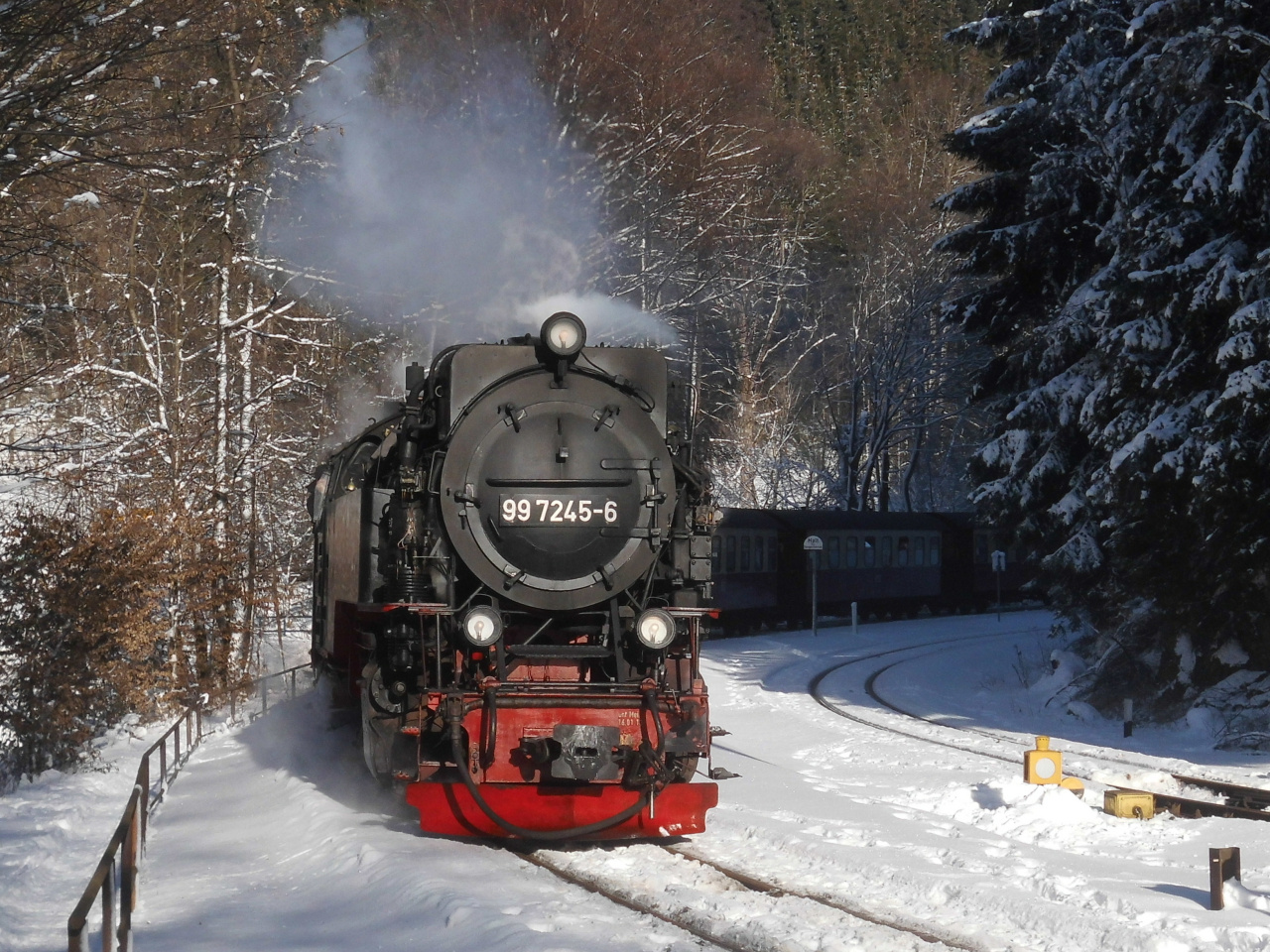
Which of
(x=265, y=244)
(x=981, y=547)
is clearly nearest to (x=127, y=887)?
(x=265, y=244)

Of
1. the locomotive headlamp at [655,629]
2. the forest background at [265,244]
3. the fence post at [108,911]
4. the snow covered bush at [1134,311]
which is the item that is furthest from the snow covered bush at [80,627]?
the snow covered bush at [1134,311]

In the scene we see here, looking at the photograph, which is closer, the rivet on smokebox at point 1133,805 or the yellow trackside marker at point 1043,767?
the rivet on smokebox at point 1133,805

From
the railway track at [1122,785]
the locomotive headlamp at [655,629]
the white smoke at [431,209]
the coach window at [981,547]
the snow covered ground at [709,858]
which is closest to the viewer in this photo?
the snow covered ground at [709,858]

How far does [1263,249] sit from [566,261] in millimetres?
8917

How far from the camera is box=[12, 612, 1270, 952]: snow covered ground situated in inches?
253

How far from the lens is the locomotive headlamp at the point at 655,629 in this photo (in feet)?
27.1

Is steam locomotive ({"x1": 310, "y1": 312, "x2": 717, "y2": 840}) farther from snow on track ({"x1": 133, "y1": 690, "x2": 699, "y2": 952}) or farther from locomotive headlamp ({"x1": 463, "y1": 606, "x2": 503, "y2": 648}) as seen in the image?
snow on track ({"x1": 133, "y1": 690, "x2": 699, "y2": 952})

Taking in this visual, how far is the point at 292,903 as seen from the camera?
7129 millimetres

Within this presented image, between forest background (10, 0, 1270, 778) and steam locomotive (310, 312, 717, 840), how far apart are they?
2.31m

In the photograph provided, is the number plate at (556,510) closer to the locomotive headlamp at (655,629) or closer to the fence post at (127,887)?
the locomotive headlamp at (655,629)

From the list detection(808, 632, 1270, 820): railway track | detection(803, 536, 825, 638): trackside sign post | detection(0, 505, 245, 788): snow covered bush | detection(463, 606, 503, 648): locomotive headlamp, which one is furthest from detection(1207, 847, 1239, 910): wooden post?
detection(803, 536, 825, 638): trackside sign post

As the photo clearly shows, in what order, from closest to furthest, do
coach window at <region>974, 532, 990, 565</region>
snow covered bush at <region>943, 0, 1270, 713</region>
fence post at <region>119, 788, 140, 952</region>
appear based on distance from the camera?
1. fence post at <region>119, 788, 140, 952</region>
2. snow covered bush at <region>943, 0, 1270, 713</region>
3. coach window at <region>974, 532, 990, 565</region>

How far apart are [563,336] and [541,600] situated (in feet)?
5.62

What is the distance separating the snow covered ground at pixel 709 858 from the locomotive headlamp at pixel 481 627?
1317 mm
